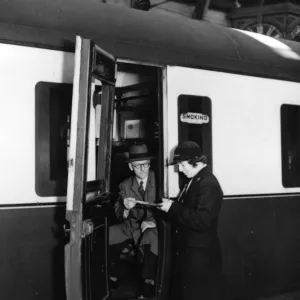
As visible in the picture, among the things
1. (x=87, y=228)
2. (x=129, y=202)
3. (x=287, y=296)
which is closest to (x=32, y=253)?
(x=87, y=228)

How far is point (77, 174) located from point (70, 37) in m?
1.32

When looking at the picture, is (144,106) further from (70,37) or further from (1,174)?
(1,174)

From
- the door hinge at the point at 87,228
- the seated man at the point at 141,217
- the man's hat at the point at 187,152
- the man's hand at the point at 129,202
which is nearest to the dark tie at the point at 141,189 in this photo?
the seated man at the point at 141,217

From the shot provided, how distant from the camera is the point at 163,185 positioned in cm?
505

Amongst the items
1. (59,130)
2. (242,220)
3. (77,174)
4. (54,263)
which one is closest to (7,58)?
(59,130)

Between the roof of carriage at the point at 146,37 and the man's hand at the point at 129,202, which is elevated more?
the roof of carriage at the point at 146,37

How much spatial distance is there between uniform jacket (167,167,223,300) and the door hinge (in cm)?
77

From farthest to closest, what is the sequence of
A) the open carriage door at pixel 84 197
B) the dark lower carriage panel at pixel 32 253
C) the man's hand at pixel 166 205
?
the man's hand at pixel 166 205, the dark lower carriage panel at pixel 32 253, the open carriage door at pixel 84 197

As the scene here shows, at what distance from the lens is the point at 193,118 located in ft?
17.1

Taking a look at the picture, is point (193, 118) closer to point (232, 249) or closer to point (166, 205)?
point (166, 205)

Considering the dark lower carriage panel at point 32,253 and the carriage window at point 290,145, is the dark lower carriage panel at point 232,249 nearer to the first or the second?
the dark lower carriage panel at point 32,253

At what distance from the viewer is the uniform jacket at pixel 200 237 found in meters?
4.39

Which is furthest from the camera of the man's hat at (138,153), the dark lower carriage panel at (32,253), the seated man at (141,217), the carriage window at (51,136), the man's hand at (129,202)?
the man's hat at (138,153)

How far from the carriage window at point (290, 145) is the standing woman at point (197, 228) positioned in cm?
175
